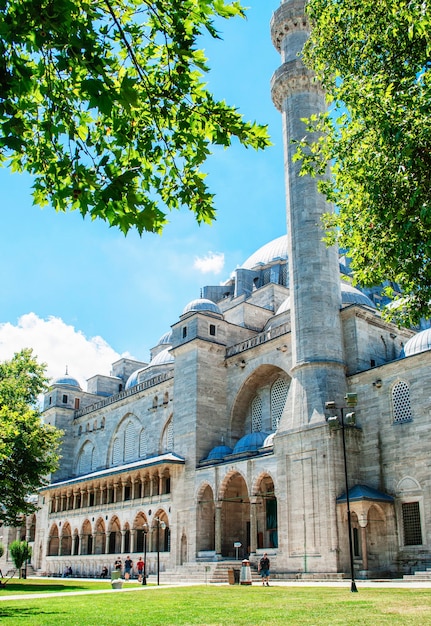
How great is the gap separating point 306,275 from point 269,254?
19466mm

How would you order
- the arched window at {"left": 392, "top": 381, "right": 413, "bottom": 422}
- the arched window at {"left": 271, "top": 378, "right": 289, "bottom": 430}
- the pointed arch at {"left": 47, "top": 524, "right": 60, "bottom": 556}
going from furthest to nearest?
the pointed arch at {"left": 47, "top": 524, "right": 60, "bottom": 556} → the arched window at {"left": 271, "top": 378, "right": 289, "bottom": 430} → the arched window at {"left": 392, "top": 381, "right": 413, "bottom": 422}

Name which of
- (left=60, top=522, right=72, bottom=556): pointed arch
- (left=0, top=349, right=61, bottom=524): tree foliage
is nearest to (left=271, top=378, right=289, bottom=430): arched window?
(left=0, top=349, right=61, bottom=524): tree foliage

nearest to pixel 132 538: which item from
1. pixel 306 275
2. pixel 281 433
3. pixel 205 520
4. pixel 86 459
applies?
pixel 205 520

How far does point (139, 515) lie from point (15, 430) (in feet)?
57.4

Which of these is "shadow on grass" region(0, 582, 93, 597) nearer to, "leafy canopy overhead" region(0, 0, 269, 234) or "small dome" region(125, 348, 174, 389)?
"leafy canopy overhead" region(0, 0, 269, 234)

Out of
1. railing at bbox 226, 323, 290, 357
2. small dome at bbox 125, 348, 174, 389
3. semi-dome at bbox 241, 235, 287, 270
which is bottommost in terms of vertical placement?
railing at bbox 226, 323, 290, 357

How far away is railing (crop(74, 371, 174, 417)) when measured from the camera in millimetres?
40025

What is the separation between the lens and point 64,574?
41.5 metres

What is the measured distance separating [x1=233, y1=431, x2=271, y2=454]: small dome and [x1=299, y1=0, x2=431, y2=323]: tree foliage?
17.6m

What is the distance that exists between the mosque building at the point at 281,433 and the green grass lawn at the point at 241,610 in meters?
5.35

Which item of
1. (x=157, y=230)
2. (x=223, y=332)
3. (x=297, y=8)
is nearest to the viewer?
(x=157, y=230)

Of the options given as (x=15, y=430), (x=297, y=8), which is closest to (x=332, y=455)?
(x=15, y=430)

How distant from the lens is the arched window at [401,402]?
80.2 feet

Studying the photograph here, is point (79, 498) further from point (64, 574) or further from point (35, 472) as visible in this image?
point (35, 472)
